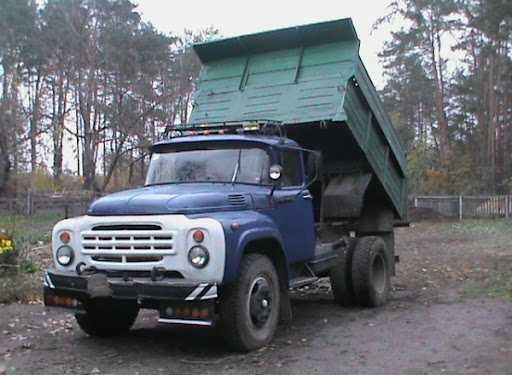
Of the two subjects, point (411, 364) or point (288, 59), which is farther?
point (288, 59)

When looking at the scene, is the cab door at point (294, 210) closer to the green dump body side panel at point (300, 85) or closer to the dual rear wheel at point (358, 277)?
the green dump body side panel at point (300, 85)

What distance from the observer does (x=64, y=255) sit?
21.3ft

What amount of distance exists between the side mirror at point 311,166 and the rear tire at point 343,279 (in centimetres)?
157

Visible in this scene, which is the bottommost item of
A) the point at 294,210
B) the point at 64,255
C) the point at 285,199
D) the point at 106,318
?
the point at 106,318

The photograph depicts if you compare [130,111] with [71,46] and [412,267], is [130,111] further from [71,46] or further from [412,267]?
[412,267]

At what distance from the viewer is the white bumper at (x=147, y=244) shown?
5840 mm

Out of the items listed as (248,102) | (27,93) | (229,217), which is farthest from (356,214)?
(27,93)

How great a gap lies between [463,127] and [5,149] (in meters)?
29.6

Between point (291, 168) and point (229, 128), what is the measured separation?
87 centimetres

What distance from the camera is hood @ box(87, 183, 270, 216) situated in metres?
6.10

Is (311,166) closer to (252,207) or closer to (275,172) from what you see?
(275,172)

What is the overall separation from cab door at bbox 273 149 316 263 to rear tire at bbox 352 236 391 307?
1342mm

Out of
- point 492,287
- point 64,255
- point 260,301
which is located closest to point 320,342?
point 260,301

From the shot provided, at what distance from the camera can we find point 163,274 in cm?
598
